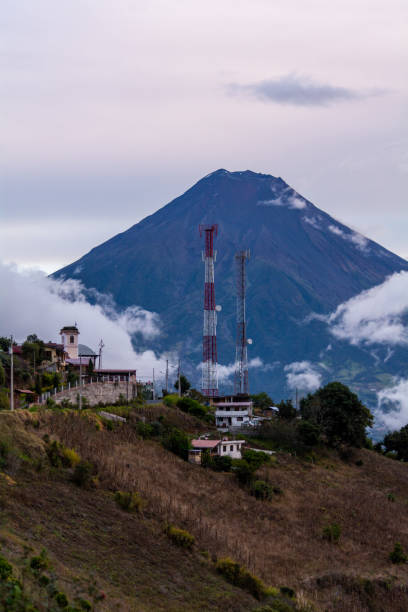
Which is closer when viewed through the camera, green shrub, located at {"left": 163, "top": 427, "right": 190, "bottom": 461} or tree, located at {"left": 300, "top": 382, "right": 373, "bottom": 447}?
green shrub, located at {"left": 163, "top": 427, "right": 190, "bottom": 461}

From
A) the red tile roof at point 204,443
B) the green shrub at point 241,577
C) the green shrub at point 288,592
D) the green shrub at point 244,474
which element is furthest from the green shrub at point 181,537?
the red tile roof at point 204,443

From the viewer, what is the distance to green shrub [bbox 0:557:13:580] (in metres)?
27.4

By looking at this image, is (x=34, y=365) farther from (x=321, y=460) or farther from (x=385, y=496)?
(x=385, y=496)

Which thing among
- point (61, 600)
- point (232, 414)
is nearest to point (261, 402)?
point (232, 414)

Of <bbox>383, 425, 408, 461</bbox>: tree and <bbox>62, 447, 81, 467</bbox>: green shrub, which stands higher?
<bbox>62, 447, 81, 467</bbox>: green shrub

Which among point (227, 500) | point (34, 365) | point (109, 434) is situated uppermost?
point (34, 365)

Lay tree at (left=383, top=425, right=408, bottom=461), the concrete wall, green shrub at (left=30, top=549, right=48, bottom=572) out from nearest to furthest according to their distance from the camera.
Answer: green shrub at (left=30, top=549, right=48, bottom=572)
the concrete wall
tree at (left=383, top=425, right=408, bottom=461)

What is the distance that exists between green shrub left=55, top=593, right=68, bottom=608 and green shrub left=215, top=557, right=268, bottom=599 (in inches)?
459

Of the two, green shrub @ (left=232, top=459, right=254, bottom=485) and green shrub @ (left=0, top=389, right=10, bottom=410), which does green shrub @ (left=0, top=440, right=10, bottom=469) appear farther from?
green shrub @ (left=232, top=459, right=254, bottom=485)

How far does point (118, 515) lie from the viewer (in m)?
40.9

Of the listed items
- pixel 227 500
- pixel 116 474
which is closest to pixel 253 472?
pixel 227 500

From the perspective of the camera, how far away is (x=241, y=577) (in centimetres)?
3828

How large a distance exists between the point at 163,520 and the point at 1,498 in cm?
947

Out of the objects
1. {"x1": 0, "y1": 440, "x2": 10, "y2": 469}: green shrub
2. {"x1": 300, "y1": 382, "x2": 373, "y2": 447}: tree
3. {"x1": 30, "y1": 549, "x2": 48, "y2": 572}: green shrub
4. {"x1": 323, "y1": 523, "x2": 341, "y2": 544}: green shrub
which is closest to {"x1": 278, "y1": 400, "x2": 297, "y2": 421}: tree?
{"x1": 300, "y1": 382, "x2": 373, "y2": 447}: tree
